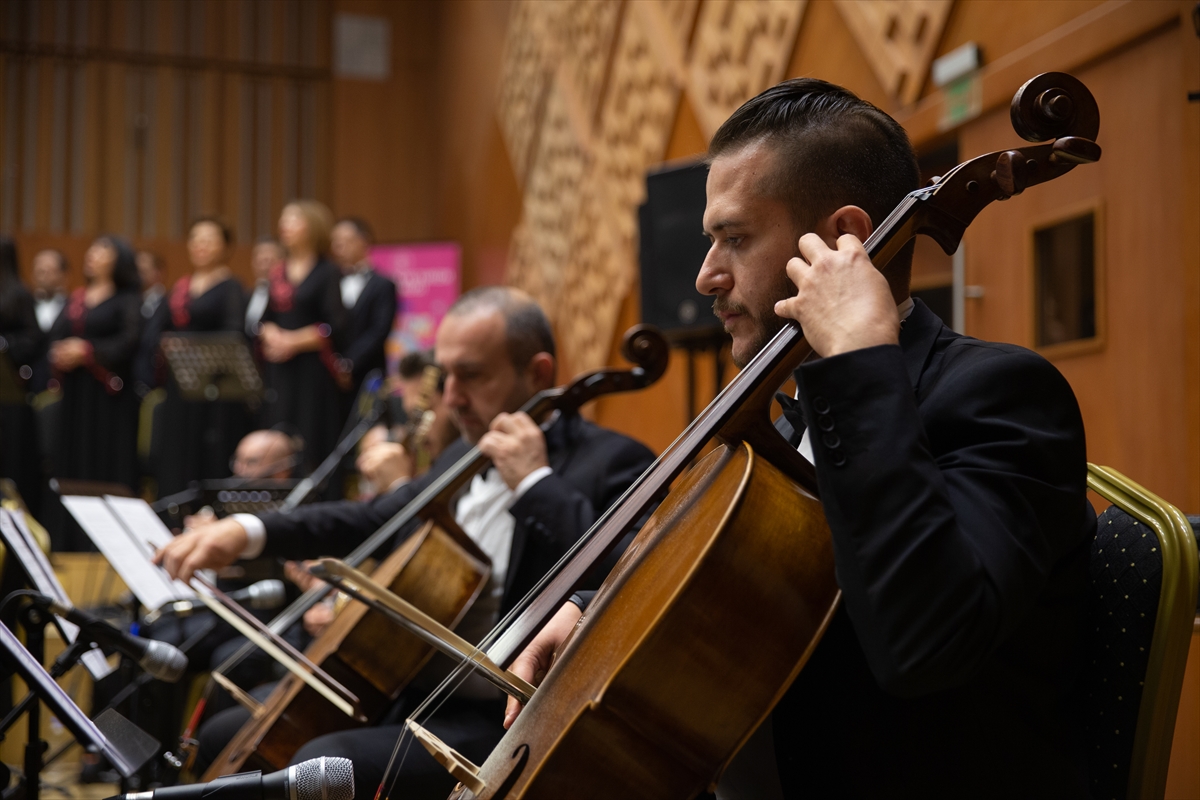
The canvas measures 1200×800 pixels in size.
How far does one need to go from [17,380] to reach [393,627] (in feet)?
18.9

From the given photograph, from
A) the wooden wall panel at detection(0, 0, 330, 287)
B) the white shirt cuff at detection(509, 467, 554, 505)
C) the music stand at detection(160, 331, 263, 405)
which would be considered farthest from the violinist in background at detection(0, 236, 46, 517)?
the white shirt cuff at detection(509, 467, 554, 505)

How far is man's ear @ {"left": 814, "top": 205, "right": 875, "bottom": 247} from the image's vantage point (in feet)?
4.55

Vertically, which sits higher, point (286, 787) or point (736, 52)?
point (736, 52)

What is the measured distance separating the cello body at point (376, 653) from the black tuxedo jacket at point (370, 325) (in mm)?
4896

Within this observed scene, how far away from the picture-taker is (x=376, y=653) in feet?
7.41

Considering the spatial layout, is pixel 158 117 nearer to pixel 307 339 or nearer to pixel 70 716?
pixel 307 339

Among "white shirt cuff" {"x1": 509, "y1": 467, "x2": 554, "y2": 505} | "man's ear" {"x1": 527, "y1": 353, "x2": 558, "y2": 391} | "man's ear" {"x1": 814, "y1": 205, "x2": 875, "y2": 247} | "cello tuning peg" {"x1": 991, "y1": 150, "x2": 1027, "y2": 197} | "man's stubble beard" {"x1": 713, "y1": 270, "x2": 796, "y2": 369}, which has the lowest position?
"white shirt cuff" {"x1": 509, "y1": 467, "x2": 554, "y2": 505}

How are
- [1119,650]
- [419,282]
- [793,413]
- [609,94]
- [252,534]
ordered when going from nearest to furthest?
[1119,650] → [793,413] → [252,534] → [609,94] → [419,282]

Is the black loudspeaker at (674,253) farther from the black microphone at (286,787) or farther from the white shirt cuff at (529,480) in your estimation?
the black microphone at (286,787)

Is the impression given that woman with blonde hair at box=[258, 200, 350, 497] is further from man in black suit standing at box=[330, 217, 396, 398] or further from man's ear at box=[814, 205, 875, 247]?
man's ear at box=[814, 205, 875, 247]

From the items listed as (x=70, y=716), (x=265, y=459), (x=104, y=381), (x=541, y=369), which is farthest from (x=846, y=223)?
(x=104, y=381)

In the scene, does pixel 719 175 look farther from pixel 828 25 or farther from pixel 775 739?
pixel 828 25

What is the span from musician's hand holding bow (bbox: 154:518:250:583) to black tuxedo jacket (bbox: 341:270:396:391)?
465 centimetres

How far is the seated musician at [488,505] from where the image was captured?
7.06 feet
